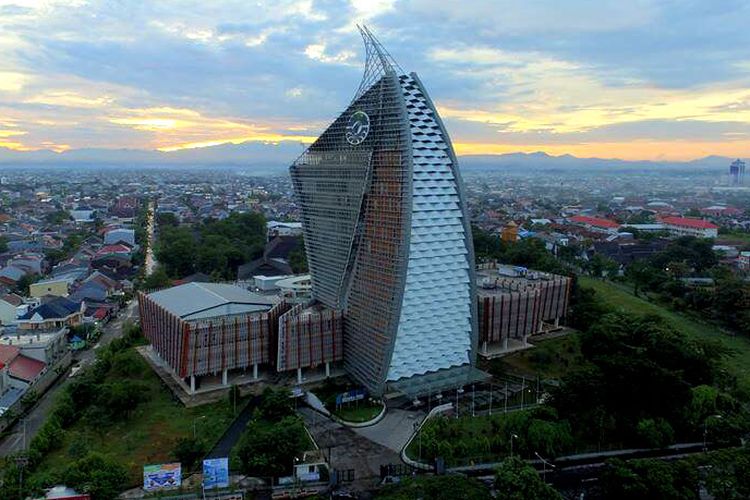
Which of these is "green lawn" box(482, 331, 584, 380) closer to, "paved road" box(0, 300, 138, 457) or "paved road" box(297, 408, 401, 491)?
"paved road" box(297, 408, 401, 491)

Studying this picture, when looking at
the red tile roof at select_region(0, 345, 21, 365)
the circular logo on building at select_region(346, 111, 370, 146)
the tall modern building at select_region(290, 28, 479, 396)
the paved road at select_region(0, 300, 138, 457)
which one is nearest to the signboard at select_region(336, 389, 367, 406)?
the tall modern building at select_region(290, 28, 479, 396)

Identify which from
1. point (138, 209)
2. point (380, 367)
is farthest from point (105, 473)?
point (138, 209)

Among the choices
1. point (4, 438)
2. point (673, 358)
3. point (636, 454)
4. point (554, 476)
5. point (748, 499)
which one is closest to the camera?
point (748, 499)

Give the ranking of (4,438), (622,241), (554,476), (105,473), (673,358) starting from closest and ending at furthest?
(105,473), (554,476), (4,438), (673,358), (622,241)

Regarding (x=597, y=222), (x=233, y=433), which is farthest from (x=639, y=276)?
(x=597, y=222)

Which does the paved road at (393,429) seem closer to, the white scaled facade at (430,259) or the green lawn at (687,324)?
the white scaled facade at (430,259)

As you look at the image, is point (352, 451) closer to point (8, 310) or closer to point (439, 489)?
point (439, 489)

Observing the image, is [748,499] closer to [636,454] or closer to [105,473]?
[636,454]
